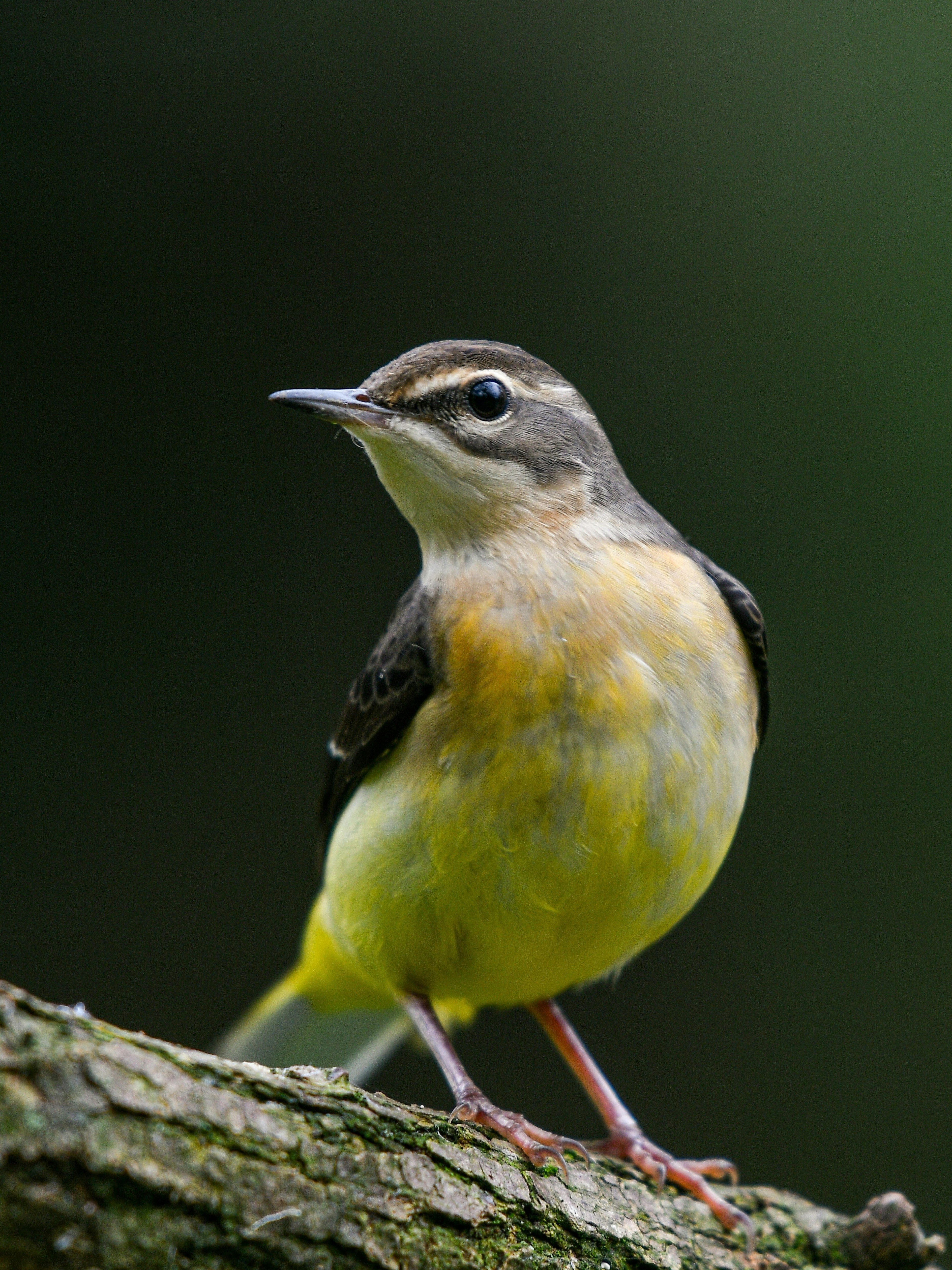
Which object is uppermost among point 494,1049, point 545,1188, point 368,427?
point 368,427

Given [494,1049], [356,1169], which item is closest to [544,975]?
[356,1169]

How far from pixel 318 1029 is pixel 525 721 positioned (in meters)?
3.39

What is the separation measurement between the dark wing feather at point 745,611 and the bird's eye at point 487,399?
1.11 m

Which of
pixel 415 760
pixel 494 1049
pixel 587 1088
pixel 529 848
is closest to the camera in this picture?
pixel 529 848

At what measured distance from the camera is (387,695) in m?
4.39

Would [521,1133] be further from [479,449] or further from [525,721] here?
[479,449]

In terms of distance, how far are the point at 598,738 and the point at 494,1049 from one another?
463 centimetres

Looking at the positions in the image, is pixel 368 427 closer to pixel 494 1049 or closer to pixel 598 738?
pixel 598 738

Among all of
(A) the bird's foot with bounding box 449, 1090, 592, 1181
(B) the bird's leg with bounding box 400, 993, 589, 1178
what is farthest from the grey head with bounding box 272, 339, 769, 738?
(A) the bird's foot with bounding box 449, 1090, 592, 1181

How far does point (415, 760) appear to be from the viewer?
4.19m

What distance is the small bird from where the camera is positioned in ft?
12.8

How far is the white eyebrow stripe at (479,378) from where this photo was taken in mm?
4320

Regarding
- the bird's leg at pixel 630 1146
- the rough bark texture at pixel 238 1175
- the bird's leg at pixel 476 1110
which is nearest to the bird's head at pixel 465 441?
the bird's leg at pixel 476 1110

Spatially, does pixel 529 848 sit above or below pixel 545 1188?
above
